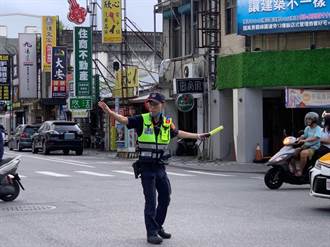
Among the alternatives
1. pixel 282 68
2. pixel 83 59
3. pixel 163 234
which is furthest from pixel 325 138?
pixel 83 59

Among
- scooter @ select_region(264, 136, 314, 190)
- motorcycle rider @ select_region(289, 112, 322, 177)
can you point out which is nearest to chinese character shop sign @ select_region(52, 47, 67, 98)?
scooter @ select_region(264, 136, 314, 190)

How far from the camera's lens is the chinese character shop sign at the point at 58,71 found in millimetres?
48188

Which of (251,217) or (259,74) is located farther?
(259,74)

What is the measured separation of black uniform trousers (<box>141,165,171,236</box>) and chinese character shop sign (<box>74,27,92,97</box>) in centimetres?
3008

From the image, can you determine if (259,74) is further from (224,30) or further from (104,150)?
(104,150)

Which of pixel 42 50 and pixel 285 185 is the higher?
pixel 42 50

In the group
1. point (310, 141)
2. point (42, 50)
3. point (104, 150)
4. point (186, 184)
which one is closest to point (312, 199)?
point (310, 141)

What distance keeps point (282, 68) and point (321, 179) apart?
14.6 m

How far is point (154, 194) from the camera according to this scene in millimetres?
8523

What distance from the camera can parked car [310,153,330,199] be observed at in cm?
1122

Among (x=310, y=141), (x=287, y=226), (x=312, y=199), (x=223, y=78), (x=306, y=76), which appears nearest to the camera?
(x=287, y=226)

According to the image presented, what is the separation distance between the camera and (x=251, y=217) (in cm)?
1076

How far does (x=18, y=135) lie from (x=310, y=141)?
28547 millimetres

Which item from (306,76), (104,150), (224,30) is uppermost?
(224,30)
